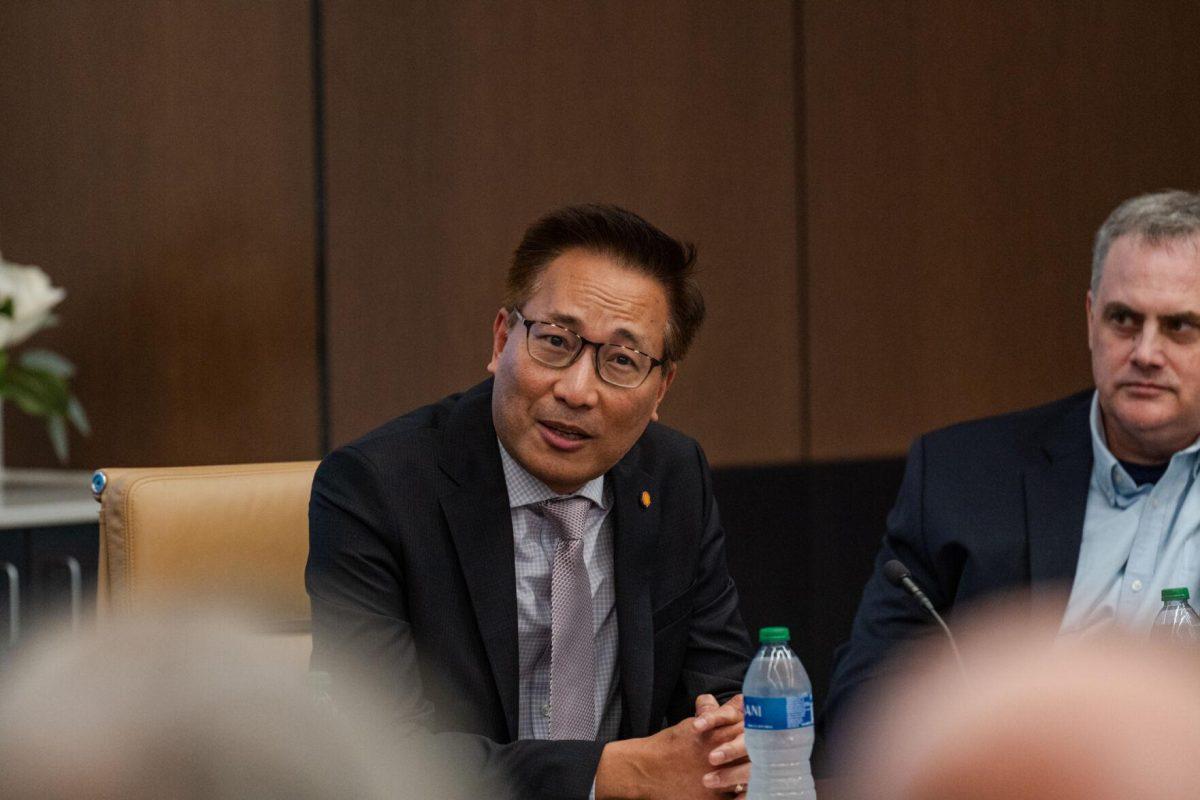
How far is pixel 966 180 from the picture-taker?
432cm

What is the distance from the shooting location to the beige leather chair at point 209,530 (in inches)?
77.4

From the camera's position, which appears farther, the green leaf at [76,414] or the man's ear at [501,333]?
the green leaf at [76,414]

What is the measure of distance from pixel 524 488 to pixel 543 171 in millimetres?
1623

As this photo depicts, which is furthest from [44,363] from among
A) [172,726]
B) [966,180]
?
[172,726]

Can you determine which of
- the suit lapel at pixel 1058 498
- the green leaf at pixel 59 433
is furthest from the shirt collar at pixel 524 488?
the green leaf at pixel 59 433

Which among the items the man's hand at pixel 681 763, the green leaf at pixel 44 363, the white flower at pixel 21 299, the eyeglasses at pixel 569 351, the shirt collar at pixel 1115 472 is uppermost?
the white flower at pixel 21 299

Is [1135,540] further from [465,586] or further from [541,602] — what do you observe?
[465,586]

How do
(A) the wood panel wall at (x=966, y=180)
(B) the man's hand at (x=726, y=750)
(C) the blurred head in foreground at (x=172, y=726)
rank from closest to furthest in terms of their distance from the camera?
1. (C) the blurred head in foreground at (x=172, y=726)
2. (B) the man's hand at (x=726, y=750)
3. (A) the wood panel wall at (x=966, y=180)

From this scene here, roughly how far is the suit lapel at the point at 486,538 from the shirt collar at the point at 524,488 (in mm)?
16

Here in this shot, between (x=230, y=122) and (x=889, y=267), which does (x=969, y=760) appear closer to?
(x=230, y=122)

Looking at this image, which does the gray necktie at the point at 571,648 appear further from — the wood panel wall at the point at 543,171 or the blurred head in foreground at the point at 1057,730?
the blurred head in foreground at the point at 1057,730

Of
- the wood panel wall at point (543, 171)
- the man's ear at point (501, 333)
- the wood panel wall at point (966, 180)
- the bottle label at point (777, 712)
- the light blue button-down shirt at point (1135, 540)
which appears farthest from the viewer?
the wood panel wall at point (966, 180)

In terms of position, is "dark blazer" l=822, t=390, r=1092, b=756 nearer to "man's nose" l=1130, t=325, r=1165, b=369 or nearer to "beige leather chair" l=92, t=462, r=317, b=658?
"man's nose" l=1130, t=325, r=1165, b=369

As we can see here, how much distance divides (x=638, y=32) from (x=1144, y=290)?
5.78ft
